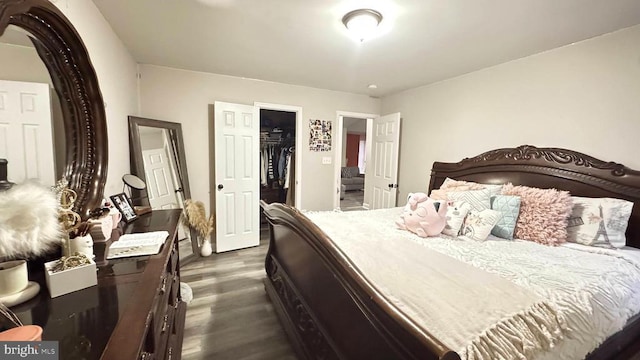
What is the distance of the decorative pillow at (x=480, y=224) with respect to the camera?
6.47 ft

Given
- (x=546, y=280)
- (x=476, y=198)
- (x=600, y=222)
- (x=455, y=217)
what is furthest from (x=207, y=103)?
(x=600, y=222)

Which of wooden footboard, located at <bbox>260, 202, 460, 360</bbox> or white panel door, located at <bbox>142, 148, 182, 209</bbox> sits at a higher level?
white panel door, located at <bbox>142, 148, 182, 209</bbox>

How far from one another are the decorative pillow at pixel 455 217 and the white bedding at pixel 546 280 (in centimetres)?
11

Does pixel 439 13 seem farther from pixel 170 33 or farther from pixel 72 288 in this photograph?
pixel 72 288

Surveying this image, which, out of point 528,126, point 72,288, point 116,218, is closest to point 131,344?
point 72,288

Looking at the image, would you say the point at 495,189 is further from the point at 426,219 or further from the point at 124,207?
the point at 124,207

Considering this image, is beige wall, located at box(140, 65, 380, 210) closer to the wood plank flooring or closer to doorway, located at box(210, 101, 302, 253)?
doorway, located at box(210, 101, 302, 253)

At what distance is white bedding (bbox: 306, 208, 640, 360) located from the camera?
1.00 meters

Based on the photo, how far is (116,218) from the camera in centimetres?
153

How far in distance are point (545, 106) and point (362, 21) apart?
1995mm

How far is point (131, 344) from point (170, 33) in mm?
2417

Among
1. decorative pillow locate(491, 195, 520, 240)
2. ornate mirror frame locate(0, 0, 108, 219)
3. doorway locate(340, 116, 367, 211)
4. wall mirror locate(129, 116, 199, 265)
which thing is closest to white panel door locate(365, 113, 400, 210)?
decorative pillow locate(491, 195, 520, 240)

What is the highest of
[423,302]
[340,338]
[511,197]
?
[511,197]

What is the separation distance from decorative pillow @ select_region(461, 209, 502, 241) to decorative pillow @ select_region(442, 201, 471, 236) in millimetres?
49
